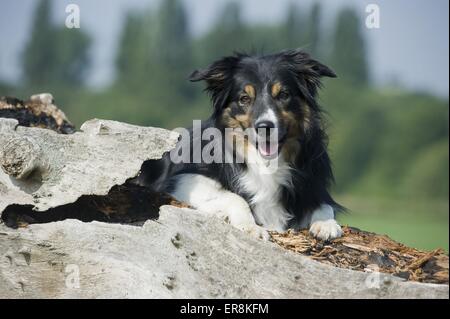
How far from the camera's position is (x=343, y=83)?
40.6 meters

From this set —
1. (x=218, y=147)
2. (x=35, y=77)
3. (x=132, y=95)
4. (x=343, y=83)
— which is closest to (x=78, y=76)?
(x=35, y=77)

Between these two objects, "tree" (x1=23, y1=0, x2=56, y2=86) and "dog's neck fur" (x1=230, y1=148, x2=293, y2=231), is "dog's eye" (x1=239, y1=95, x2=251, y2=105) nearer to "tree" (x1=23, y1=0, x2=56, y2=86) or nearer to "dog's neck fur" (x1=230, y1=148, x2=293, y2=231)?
"dog's neck fur" (x1=230, y1=148, x2=293, y2=231)

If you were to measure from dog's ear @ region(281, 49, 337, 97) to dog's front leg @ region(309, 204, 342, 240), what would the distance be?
1.16 metres

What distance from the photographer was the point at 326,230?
566 centimetres

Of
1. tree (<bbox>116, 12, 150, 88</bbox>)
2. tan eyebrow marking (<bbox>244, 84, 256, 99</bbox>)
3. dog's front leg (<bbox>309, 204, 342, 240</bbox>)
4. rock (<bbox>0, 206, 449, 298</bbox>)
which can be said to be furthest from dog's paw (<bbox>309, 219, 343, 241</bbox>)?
tree (<bbox>116, 12, 150, 88</bbox>)

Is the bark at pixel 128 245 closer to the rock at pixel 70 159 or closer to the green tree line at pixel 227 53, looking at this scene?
the rock at pixel 70 159

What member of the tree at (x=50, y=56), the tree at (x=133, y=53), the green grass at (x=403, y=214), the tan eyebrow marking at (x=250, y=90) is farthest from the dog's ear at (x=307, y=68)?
the tree at (x=50, y=56)

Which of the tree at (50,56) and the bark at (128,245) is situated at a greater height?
the tree at (50,56)

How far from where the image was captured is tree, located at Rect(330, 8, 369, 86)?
43.7 metres

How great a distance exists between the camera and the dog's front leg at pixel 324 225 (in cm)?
562

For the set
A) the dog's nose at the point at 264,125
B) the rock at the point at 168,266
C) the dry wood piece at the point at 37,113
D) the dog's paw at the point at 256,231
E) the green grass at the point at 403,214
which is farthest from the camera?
the green grass at the point at 403,214

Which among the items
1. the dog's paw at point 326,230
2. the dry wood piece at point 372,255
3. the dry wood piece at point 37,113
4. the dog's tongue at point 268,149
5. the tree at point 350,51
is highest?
the tree at point 350,51

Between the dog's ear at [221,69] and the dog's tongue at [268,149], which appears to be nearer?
the dog's tongue at [268,149]
